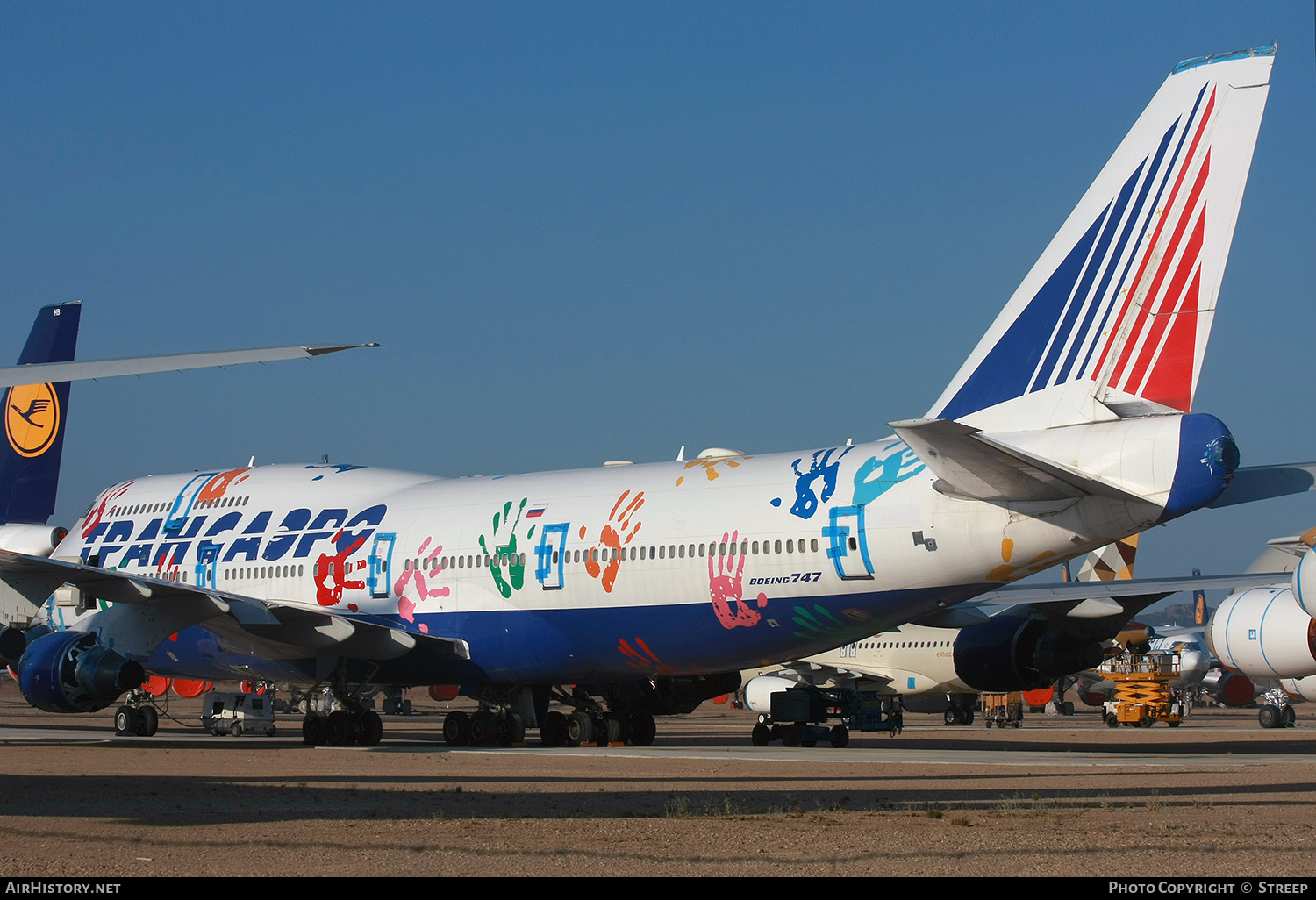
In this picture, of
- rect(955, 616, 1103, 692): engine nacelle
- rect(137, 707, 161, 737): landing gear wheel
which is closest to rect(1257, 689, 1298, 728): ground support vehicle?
rect(955, 616, 1103, 692): engine nacelle

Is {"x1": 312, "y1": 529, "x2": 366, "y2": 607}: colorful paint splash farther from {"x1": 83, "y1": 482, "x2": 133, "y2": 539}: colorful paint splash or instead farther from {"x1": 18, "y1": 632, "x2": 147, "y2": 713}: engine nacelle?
{"x1": 83, "y1": 482, "x2": 133, "y2": 539}: colorful paint splash

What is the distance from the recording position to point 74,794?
1341cm

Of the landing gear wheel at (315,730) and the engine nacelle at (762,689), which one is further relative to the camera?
the engine nacelle at (762,689)

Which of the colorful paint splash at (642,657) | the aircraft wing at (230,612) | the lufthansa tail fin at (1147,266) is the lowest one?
the colorful paint splash at (642,657)

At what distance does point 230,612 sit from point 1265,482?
16.4 metres

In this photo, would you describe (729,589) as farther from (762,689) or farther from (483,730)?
(762,689)

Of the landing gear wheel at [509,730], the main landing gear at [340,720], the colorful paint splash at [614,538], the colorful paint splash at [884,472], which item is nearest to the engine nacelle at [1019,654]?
the colorful paint splash at [884,472]

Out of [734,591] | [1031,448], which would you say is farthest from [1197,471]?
[734,591]

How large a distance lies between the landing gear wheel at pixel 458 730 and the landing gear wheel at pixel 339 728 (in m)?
1.75

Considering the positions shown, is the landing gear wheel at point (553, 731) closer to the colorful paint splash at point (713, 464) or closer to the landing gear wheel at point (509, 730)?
the landing gear wheel at point (509, 730)

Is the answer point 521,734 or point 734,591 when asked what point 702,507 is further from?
point 521,734

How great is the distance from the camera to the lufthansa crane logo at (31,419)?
33.2m

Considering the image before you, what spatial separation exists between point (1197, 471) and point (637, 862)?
9.97 meters

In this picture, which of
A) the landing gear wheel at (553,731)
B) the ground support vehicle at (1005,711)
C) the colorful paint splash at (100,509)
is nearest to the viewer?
the landing gear wheel at (553,731)
